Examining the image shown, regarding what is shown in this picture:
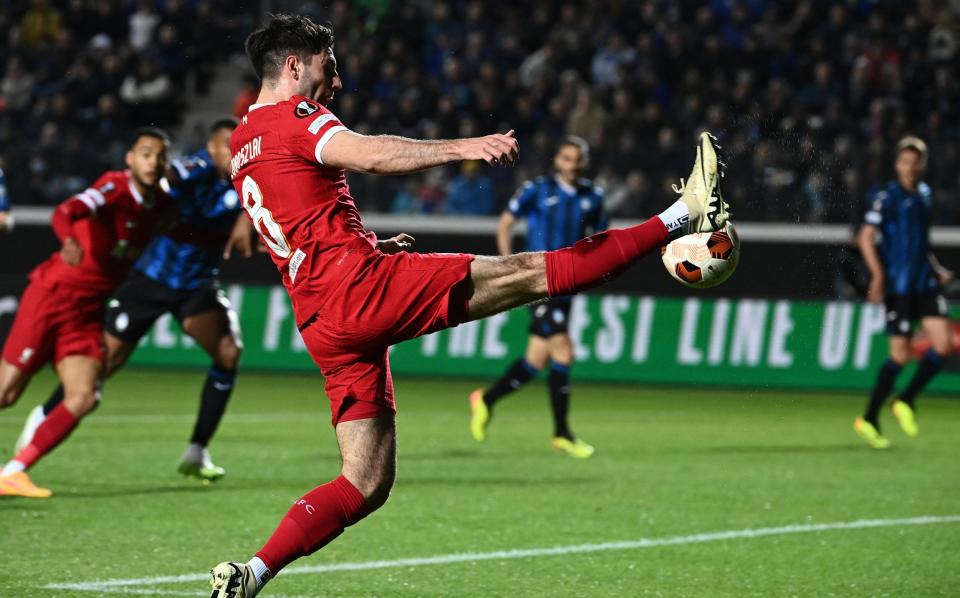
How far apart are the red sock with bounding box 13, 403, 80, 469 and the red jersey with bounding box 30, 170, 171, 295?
2.28ft

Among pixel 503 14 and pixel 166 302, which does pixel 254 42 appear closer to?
pixel 166 302

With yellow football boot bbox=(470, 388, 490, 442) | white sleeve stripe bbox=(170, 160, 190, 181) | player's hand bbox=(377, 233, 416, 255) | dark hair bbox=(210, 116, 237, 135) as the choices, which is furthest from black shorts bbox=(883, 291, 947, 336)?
player's hand bbox=(377, 233, 416, 255)

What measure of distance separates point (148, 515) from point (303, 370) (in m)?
9.20

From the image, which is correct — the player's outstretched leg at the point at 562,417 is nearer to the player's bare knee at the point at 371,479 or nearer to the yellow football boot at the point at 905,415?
the yellow football boot at the point at 905,415

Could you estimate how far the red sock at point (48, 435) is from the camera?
7941mm

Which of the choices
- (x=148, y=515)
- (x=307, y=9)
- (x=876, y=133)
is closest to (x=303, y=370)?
(x=307, y=9)

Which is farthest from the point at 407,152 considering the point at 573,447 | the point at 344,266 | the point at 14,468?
the point at 573,447

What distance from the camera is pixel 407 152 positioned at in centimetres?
453

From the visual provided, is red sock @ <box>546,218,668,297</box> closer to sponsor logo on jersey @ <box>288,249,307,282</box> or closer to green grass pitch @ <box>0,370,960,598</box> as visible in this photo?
sponsor logo on jersey @ <box>288,249,307,282</box>

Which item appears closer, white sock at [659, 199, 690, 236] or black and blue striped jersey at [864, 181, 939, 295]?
white sock at [659, 199, 690, 236]

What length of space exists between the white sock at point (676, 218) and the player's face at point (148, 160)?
4.04 m

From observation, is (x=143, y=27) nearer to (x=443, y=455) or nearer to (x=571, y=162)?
(x=571, y=162)

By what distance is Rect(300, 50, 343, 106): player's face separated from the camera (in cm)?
504

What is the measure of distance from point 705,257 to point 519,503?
3.22 m
